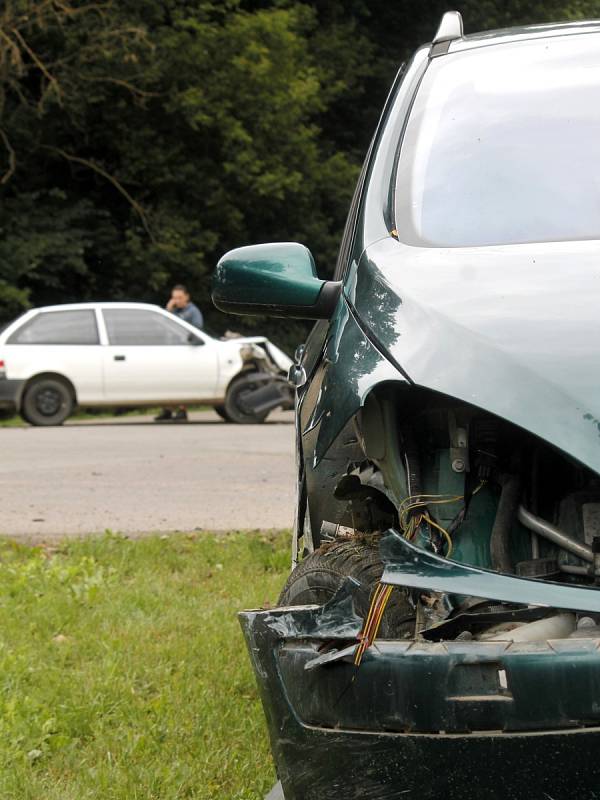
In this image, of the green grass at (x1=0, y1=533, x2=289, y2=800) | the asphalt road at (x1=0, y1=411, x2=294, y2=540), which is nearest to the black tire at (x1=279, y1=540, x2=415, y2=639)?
the green grass at (x1=0, y1=533, x2=289, y2=800)

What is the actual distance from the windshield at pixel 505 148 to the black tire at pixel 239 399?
48.2 feet

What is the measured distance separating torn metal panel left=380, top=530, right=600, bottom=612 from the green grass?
1.17m

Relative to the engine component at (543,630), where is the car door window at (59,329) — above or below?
below

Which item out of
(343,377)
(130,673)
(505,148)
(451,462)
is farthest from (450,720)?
(130,673)

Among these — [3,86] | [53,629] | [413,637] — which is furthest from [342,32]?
[413,637]

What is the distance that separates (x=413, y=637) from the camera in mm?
2293

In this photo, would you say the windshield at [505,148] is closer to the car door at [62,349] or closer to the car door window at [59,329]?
the car door at [62,349]

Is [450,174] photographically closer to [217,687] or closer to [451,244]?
[451,244]

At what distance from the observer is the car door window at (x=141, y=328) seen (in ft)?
60.9

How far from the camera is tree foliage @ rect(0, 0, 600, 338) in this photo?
87.1 feet

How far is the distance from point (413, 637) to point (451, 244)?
1.00 meters

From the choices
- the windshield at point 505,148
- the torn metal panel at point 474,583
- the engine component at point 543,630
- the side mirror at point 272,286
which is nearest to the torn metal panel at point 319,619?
the torn metal panel at point 474,583

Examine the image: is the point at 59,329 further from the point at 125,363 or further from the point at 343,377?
the point at 343,377

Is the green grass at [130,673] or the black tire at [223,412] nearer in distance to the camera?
the green grass at [130,673]
